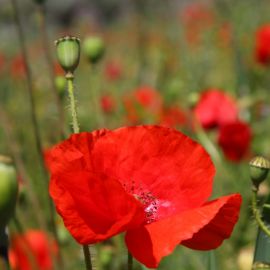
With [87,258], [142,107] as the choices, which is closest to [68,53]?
[87,258]

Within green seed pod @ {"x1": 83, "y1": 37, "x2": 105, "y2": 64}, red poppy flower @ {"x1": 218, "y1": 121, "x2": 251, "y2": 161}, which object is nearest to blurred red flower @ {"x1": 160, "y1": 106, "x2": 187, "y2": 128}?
red poppy flower @ {"x1": 218, "y1": 121, "x2": 251, "y2": 161}

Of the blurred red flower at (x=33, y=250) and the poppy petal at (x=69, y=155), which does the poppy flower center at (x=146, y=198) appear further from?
the blurred red flower at (x=33, y=250)

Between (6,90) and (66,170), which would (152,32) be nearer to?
(6,90)

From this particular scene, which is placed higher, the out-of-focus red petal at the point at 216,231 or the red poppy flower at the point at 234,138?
the red poppy flower at the point at 234,138

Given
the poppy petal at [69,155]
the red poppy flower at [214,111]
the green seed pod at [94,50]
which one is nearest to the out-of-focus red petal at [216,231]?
the poppy petal at [69,155]

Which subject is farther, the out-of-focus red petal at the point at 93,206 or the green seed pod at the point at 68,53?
the green seed pod at the point at 68,53

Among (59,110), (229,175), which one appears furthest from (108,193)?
(229,175)
